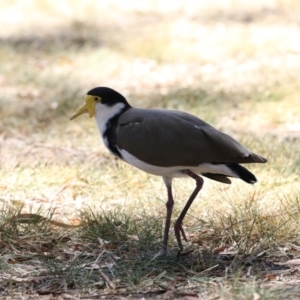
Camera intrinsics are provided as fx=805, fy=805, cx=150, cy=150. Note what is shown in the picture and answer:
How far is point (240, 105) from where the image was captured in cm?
775

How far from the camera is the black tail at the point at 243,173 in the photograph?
4.11 metres

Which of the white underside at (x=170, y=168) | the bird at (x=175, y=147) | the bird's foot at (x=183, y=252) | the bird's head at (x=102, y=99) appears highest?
the bird's head at (x=102, y=99)

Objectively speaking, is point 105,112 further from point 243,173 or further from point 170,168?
point 243,173

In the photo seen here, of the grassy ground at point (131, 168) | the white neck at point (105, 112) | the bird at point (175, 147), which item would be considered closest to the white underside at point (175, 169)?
the bird at point (175, 147)

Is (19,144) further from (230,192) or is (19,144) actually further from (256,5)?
(256,5)

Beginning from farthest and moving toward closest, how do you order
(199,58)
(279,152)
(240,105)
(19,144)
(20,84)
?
(199,58)
(20,84)
(240,105)
(19,144)
(279,152)

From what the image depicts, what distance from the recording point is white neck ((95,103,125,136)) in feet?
14.6

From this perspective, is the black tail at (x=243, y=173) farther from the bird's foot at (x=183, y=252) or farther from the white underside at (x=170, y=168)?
the bird's foot at (x=183, y=252)

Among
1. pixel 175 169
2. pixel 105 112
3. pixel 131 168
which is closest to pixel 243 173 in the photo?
pixel 175 169

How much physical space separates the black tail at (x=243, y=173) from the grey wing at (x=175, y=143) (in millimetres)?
36

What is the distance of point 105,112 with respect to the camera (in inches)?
176

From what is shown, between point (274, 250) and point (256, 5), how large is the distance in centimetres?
838

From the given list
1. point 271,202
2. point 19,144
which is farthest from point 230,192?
point 19,144

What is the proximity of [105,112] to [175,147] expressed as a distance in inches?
20.4
